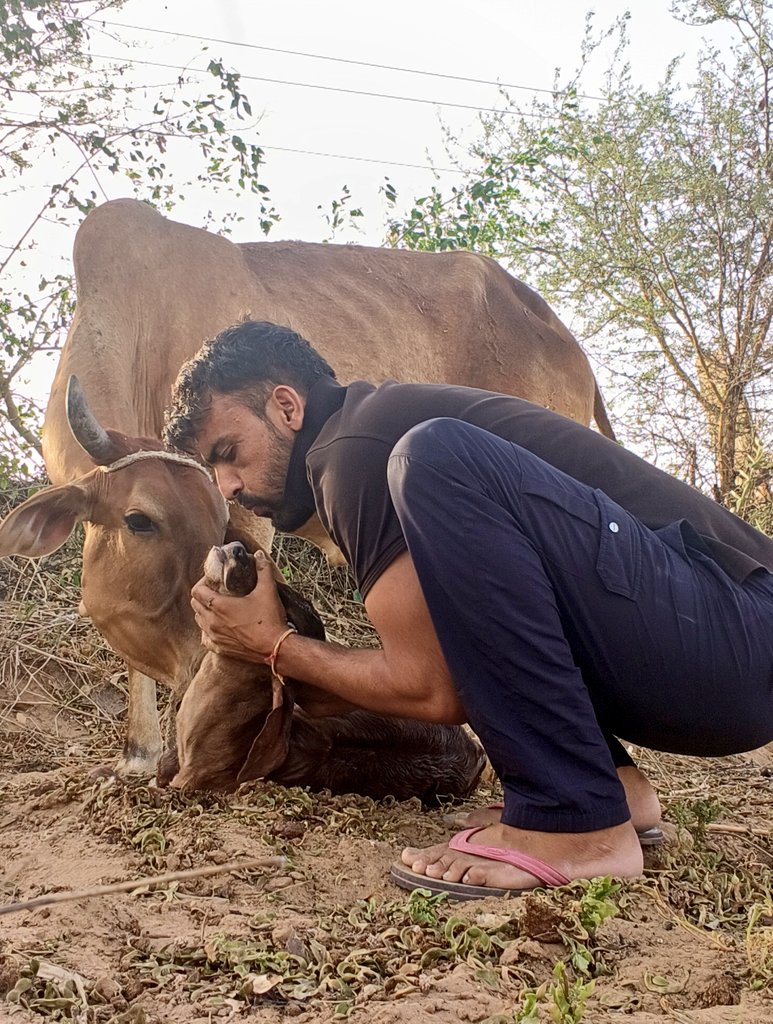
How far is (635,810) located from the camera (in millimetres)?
2910

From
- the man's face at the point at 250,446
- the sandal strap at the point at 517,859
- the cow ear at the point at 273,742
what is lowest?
the sandal strap at the point at 517,859

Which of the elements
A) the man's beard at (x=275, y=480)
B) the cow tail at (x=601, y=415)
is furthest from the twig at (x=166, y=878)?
the cow tail at (x=601, y=415)

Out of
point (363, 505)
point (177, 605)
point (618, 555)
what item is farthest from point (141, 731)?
point (618, 555)

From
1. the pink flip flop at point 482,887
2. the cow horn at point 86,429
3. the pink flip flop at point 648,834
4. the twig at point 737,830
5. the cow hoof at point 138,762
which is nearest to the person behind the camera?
the pink flip flop at point 482,887

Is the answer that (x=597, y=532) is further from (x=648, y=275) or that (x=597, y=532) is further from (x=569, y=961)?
(x=648, y=275)

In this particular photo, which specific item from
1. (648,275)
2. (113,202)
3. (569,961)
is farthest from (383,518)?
(648,275)

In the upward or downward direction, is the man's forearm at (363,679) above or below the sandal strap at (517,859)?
above

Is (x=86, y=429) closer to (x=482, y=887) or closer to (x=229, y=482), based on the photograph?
(x=229, y=482)

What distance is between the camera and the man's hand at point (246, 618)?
9.64 feet

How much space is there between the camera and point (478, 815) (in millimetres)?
2926

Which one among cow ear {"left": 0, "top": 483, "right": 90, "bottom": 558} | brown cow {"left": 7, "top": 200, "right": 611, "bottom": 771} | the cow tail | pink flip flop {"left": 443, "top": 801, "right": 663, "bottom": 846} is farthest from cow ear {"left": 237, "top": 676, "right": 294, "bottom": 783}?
the cow tail

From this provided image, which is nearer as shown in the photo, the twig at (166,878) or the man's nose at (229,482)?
the twig at (166,878)

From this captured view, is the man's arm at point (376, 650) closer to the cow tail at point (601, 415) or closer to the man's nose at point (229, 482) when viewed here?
the man's nose at point (229, 482)

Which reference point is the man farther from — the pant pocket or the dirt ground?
the dirt ground
